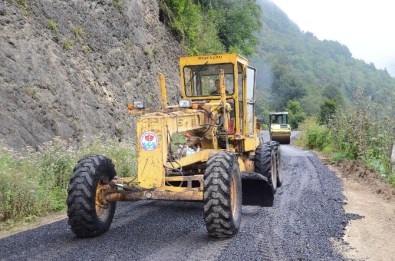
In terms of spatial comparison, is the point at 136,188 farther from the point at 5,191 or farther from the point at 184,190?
the point at 5,191

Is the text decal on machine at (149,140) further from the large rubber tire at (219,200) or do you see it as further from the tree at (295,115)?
the tree at (295,115)

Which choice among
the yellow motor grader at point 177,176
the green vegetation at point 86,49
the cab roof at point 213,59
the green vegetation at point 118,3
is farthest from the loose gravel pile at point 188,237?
the green vegetation at point 118,3

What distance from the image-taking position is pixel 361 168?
49.4ft

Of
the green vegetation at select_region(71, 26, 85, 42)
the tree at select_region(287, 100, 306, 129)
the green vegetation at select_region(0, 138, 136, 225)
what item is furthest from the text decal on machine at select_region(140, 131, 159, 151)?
the tree at select_region(287, 100, 306, 129)

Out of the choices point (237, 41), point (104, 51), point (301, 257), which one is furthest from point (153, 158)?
point (237, 41)

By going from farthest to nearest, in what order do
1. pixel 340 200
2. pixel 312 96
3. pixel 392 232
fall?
pixel 312 96
pixel 340 200
pixel 392 232

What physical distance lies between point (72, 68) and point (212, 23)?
17.6 meters

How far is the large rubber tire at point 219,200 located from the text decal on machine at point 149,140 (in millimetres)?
822

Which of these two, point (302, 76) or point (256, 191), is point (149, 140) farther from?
point (302, 76)

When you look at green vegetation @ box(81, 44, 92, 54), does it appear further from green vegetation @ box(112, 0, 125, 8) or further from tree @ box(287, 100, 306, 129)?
tree @ box(287, 100, 306, 129)

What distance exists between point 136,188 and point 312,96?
314 feet

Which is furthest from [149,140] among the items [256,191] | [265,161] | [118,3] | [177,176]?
[118,3]

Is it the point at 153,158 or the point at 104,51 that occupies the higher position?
the point at 104,51

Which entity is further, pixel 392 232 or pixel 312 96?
pixel 312 96
